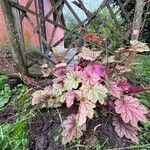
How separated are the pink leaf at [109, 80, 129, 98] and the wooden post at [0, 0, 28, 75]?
1343 millimetres

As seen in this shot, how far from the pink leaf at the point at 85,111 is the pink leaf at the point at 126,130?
0.28 metres

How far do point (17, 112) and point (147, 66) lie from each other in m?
1.89

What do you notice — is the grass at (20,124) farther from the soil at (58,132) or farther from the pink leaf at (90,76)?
the pink leaf at (90,76)

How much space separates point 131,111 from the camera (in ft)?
7.91

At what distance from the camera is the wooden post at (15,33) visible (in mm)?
3330

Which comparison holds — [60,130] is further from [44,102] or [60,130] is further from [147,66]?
[147,66]

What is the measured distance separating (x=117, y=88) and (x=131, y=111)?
0.68 ft

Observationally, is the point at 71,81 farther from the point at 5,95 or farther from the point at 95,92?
the point at 5,95

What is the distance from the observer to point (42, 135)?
2.66 metres

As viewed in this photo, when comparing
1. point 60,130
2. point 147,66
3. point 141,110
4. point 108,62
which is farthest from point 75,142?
point 147,66

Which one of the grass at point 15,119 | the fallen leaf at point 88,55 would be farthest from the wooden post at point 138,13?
the grass at point 15,119

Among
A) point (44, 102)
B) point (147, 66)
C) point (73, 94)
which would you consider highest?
point (73, 94)

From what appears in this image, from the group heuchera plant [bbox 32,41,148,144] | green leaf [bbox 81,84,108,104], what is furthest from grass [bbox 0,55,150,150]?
green leaf [bbox 81,84,108,104]

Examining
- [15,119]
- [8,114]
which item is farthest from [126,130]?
[8,114]
